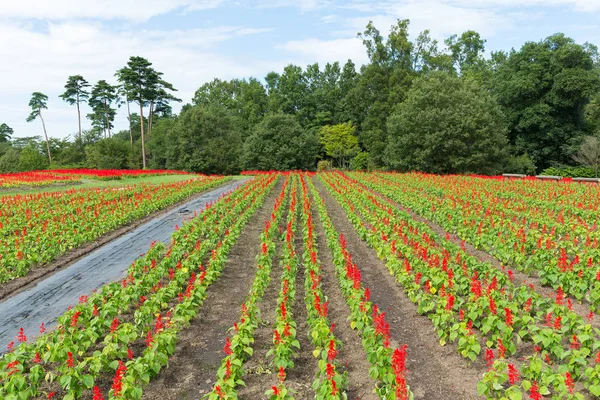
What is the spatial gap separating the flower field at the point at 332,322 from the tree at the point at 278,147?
1544 inches

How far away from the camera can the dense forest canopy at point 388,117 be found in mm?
37500

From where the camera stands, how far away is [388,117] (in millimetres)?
42844

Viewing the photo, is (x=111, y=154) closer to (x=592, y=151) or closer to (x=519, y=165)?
(x=519, y=165)

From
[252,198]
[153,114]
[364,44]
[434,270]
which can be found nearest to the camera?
[434,270]

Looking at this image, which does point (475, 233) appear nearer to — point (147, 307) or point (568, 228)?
point (568, 228)

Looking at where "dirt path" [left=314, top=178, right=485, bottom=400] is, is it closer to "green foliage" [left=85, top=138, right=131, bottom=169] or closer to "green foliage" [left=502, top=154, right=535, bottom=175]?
"green foliage" [left=502, top=154, right=535, bottom=175]

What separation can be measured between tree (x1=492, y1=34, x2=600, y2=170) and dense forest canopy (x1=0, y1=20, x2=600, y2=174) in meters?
0.11

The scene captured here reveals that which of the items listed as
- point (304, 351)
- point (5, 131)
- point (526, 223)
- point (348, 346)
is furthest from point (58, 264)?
point (5, 131)

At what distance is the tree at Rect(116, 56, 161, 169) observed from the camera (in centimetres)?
5444

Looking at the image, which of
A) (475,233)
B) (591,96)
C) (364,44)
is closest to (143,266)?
(475,233)

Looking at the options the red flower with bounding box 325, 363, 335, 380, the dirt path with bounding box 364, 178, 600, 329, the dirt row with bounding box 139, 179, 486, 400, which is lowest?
the dirt row with bounding box 139, 179, 486, 400

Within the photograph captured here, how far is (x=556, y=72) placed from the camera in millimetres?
40656

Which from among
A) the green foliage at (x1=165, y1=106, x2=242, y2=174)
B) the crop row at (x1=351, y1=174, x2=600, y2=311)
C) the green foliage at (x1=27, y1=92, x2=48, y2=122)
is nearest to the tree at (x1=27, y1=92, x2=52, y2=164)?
the green foliage at (x1=27, y1=92, x2=48, y2=122)

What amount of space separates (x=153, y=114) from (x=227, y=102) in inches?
524
